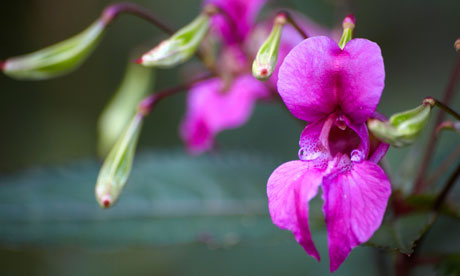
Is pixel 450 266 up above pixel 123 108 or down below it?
above

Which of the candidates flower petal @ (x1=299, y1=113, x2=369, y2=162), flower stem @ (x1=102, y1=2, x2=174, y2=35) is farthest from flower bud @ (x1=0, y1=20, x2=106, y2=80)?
flower petal @ (x1=299, y1=113, x2=369, y2=162)

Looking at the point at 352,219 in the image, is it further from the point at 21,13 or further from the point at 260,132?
the point at 21,13

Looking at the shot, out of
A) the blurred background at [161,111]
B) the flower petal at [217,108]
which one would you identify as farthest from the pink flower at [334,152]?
the flower petal at [217,108]

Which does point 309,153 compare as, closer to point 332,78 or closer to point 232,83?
point 332,78

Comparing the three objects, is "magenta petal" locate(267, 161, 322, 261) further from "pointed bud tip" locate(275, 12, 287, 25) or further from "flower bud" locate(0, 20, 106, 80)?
"flower bud" locate(0, 20, 106, 80)

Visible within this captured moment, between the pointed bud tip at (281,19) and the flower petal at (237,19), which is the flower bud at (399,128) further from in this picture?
the flower petal at (237,19)

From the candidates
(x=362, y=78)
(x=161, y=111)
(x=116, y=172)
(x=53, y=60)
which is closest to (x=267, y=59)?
(x=362, y=78)

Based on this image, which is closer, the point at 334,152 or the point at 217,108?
the point at 334,152

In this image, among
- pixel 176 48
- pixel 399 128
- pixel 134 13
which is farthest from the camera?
pixel 134 13
